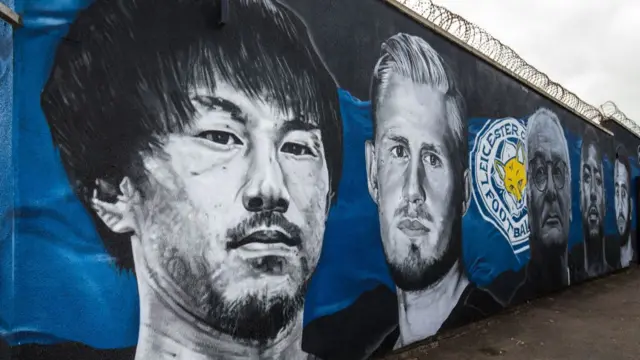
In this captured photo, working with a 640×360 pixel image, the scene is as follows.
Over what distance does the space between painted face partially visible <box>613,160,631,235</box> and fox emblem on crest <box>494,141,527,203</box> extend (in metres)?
6.95

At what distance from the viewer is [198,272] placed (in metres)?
3.06

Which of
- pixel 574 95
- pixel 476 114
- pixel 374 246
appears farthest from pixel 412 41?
pixel 574 95

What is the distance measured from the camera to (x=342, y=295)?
4.12m

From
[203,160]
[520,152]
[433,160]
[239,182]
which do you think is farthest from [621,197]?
[203,160]

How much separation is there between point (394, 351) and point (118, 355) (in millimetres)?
3060

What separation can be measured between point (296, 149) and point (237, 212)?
0.81 metres

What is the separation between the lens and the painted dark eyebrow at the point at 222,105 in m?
3.13

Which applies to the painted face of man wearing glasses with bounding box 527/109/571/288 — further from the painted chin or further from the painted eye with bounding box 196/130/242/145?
the painted eye with bounding box 196/130/242/145

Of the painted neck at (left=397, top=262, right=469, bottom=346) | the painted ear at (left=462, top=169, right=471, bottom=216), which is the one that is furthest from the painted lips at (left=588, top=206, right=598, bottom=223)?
the painted neck at (left=397, top=262, right=469, bottom=346)

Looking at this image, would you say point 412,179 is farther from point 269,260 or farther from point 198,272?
point 198,272

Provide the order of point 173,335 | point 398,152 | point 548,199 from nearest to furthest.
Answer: point 173,335
point 398,152
point 548,199

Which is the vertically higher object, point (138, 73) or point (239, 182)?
point (138, 73)

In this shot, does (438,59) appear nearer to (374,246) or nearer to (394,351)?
(374,246)

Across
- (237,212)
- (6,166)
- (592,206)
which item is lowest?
(592,206)
